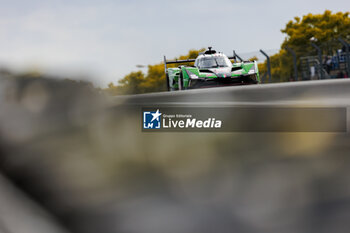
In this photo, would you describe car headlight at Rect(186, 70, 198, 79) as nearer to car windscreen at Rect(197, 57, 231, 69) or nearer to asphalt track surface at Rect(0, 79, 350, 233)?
car windscreen at Rect(197, 57, 231, 69)

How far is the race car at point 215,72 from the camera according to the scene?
9977 millimetres

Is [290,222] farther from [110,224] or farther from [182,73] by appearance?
[182,73]

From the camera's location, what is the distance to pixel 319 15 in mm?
43938

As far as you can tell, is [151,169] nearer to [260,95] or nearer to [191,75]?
[260,95]

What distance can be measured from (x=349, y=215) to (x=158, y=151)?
612 mm

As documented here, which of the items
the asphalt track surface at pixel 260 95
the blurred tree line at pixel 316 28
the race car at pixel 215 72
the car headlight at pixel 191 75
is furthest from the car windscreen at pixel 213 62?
the blurred tree line at pixel 316 28

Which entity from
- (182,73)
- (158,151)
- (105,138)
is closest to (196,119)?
(158,151)

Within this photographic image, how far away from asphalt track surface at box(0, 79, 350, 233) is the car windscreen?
30.5 ft

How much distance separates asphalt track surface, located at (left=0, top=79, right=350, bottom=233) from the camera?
1.33 meters

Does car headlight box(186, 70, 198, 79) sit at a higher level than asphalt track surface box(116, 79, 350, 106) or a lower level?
lower

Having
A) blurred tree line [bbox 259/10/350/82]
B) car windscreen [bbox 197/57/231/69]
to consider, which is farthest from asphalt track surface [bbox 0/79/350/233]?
blurred tree line [bbox 259/10/350/82]

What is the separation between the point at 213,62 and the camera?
35.8 feet

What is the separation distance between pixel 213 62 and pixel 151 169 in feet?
31.9

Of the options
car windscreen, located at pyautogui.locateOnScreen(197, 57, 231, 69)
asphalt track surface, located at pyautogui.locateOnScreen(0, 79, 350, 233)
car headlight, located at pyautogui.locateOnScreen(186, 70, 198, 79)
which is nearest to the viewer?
asphalt track surface, located at pyautogui.locateOnScreen(0, 79, 350, 233)
